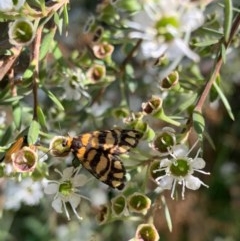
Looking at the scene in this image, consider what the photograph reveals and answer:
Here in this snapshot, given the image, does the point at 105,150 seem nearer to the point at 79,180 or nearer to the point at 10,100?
the point at 79,180

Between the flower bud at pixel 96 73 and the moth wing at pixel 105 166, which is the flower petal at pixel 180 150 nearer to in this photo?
the moth wing at pixel 105 166

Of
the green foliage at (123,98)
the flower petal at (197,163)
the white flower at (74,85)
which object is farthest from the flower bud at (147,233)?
the white flower at (74,85)

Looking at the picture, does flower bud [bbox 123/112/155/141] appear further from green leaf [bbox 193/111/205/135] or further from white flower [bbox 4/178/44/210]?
white flower [bbox 4/178/44/210]

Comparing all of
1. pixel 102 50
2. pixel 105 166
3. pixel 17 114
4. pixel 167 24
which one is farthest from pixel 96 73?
pixel 167 24

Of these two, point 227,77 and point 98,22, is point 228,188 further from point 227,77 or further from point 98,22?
point 98,22

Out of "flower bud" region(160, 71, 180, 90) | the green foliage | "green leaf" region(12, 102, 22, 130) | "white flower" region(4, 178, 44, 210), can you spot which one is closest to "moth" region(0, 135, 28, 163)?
the green foliage
